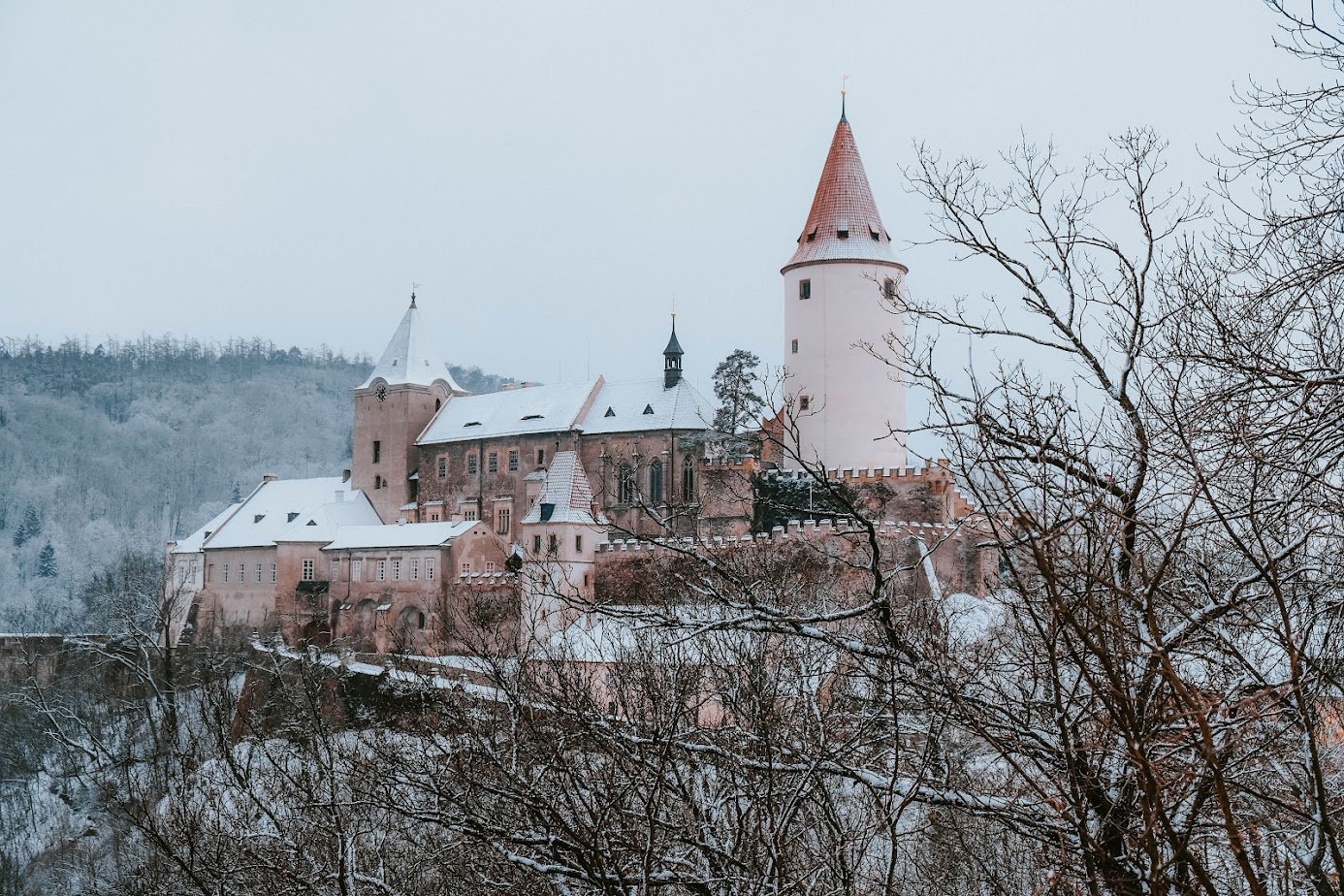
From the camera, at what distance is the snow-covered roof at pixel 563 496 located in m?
43.8

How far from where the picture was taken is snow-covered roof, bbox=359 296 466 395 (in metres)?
58.9

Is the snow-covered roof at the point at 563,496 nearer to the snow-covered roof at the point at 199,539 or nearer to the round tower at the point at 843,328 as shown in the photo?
the round tower at the point at 843,328

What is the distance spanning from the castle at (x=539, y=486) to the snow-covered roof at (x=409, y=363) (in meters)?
0.10

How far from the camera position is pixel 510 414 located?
182ft

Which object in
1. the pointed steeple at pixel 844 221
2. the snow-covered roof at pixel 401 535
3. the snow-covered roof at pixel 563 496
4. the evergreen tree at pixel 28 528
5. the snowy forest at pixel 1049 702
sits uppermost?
the pointed steeple at pixel 844 221

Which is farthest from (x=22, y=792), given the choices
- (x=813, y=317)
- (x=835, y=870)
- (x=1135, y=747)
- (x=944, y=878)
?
(x=1135, y=747)

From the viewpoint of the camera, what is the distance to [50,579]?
11319 centimetres

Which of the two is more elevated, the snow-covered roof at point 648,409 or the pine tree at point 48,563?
the snow-covered roof at point 648,409

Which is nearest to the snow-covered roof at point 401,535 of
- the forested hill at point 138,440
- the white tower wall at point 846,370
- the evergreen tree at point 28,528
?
the white tower wall at point 846,370

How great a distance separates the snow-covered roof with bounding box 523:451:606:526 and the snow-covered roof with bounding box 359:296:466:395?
1486 centimetres

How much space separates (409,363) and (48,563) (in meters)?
70.2

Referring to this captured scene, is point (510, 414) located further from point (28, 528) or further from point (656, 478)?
point (28, 528)

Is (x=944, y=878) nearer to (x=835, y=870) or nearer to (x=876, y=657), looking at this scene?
(x=835, y=870)

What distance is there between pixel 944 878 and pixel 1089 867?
822 centimetres
